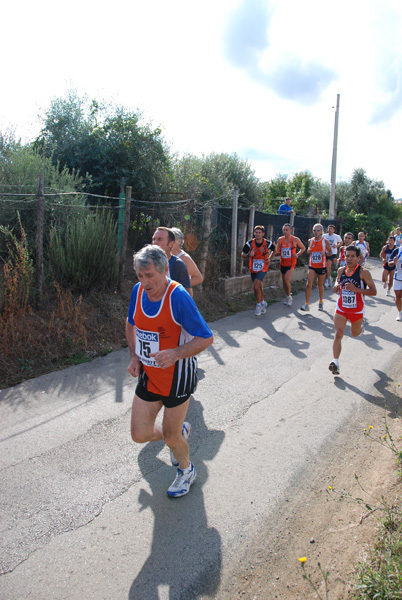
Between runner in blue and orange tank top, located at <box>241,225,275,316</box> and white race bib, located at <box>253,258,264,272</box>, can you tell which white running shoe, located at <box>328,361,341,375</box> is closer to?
runner in blue and orange tank top, located at <box>241,225,275,316</box>

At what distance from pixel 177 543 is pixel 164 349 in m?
1.28

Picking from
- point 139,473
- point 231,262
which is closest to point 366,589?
point 139,473

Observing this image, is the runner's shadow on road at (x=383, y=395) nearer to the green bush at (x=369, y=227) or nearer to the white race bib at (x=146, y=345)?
the white race bib at (x=146, y=345)

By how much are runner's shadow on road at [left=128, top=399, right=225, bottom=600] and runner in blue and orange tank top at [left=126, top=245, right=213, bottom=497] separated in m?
0.15

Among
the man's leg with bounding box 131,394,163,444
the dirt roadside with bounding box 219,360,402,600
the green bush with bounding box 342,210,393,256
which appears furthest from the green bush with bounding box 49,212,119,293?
the green bush with bounding box 342,210,393,256

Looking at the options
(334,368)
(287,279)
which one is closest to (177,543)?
(334,368)

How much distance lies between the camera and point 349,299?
20.5 feet

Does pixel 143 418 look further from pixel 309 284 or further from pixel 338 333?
pixel 309 284

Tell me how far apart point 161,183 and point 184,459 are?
34.5 ft

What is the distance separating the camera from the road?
2730mm

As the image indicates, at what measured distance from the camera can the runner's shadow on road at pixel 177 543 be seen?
261 centimetres

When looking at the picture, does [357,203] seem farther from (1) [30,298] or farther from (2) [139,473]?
(2) [139,473]

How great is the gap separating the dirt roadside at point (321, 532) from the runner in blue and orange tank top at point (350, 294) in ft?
7.01

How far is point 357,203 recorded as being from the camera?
35.2m
